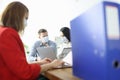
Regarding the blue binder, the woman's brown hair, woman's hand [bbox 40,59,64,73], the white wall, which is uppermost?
the white wall

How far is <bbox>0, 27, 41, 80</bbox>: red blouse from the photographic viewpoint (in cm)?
104

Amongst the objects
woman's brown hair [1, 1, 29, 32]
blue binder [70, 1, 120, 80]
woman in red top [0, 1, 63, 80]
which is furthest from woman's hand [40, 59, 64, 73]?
blue binder [70, 1, 120, 80]

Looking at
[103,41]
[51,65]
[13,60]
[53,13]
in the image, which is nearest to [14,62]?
[13,60]

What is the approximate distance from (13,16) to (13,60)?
312 mm

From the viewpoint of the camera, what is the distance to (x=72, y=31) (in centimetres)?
93

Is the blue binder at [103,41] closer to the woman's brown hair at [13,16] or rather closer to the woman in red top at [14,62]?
the woman in red top at [14,62]

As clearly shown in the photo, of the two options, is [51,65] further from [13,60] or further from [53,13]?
[53,13]

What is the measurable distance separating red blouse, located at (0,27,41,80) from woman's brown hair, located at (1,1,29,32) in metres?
0.14

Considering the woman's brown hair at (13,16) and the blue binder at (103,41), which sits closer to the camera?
the blue binder at (103,41)

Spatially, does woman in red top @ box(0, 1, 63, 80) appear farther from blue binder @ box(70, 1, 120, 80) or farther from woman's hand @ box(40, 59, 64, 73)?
blue binder @ box(70, 1, 120, 80)

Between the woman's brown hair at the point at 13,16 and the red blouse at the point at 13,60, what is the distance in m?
0.14

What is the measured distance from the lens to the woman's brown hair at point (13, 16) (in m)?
1.24

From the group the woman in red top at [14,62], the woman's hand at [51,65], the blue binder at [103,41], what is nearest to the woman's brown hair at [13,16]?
the woman in red top at [14,62]

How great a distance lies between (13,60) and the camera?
1042 mm
